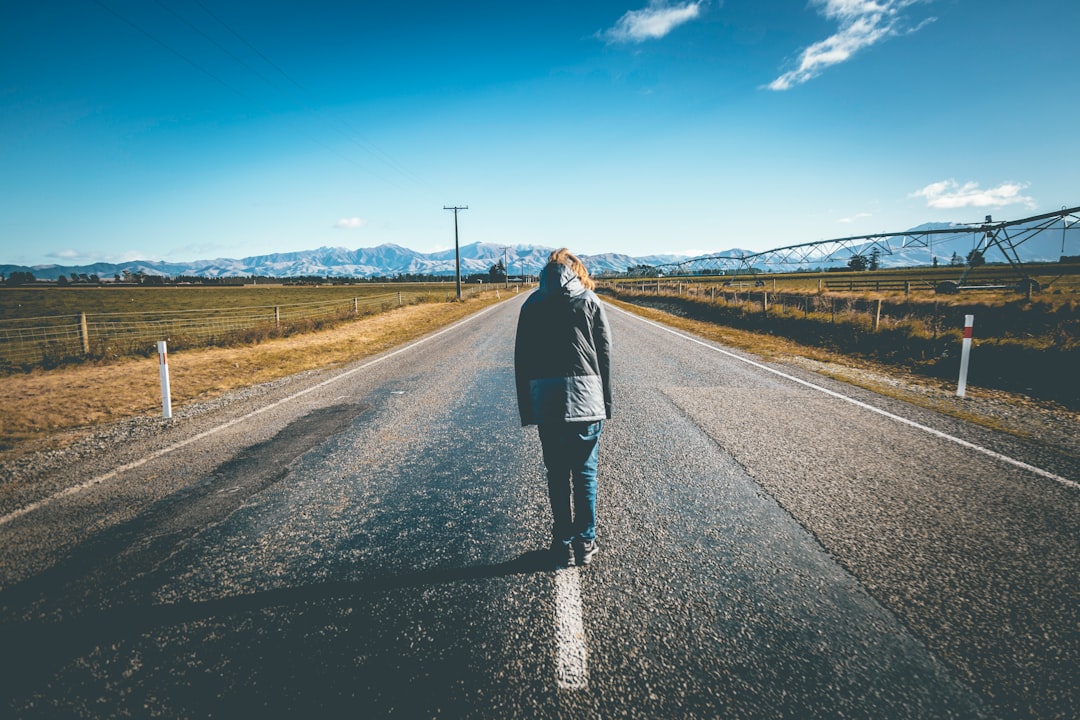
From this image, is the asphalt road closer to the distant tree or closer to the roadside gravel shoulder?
the roadside gravel shoulder

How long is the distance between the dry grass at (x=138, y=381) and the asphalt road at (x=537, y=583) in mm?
2847

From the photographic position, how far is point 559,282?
10.1 feet

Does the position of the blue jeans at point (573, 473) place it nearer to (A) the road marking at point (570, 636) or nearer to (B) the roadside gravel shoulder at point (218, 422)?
(A) the road marking at point (570, 636)

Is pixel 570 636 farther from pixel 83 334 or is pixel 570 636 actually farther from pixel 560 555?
pixel 83 334

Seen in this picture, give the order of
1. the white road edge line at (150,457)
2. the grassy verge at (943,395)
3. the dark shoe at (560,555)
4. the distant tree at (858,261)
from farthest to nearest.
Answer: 1. the distant tree at (858,261)
2. the grassy verge at (943,395)
3. the white road edge line at (150,457)
4. the dark shoe at (560,555)

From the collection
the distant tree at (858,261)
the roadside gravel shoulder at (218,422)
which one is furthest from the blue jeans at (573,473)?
the distant tree at (858,261)

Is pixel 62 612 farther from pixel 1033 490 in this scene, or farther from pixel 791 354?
pixel 791 354

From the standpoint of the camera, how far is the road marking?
2200mm

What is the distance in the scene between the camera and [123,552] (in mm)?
3342

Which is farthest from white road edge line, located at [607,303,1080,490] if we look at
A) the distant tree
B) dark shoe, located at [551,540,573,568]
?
the distant tree

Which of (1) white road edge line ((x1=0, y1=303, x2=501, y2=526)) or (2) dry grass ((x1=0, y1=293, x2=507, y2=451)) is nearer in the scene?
(1) white road edge line ((x1=0, y1=303, x2=501, y2=526))

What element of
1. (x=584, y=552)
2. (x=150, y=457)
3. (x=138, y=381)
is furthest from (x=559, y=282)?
(x=138, y=381)

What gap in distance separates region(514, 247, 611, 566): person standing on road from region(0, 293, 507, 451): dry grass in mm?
7297

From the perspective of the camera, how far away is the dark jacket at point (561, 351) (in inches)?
119
